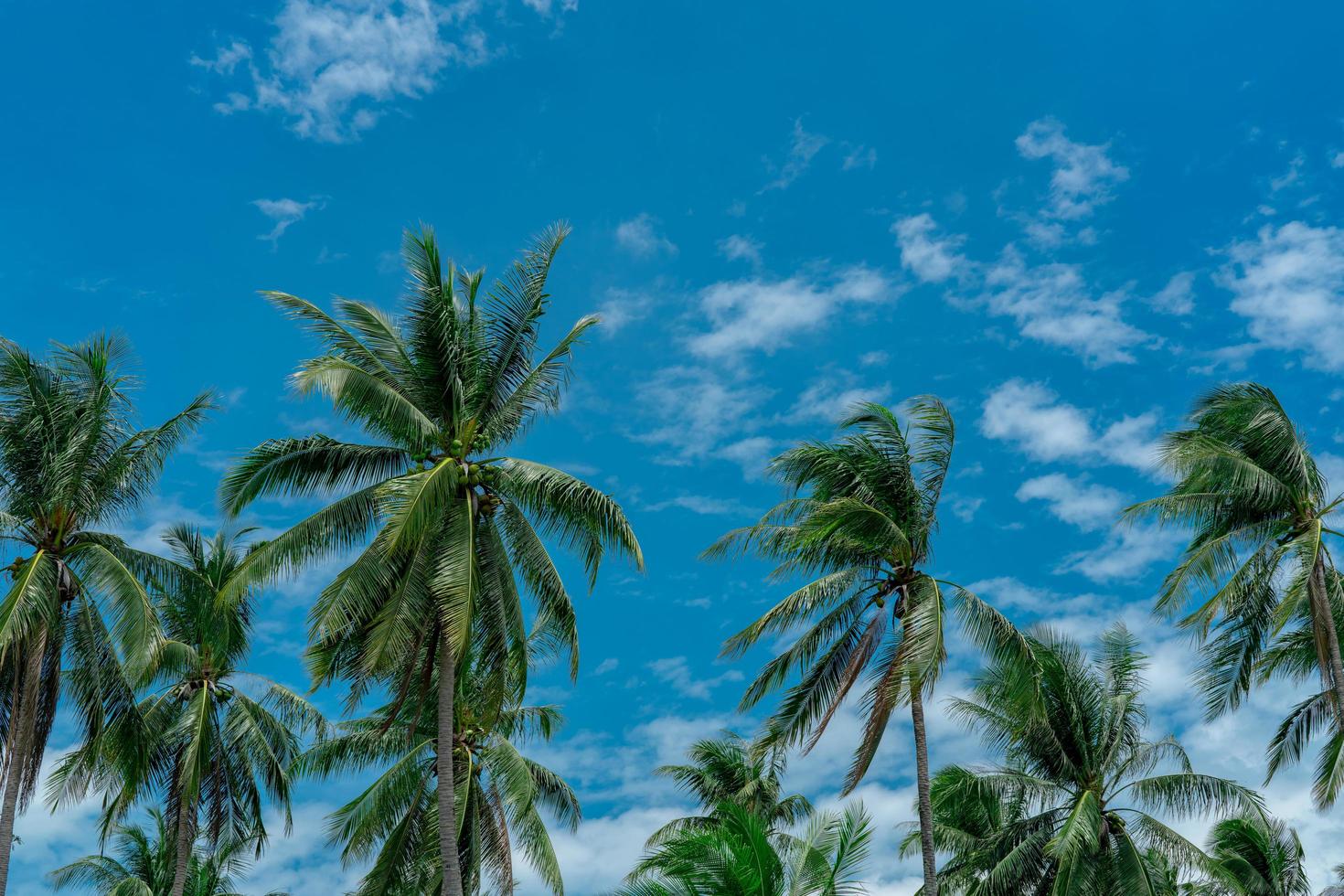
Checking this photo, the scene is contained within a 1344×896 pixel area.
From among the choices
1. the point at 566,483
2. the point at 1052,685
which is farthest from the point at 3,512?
the point at 1052,685

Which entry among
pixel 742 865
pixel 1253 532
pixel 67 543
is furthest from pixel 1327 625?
pixel 67 543

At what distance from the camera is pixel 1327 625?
24875mm

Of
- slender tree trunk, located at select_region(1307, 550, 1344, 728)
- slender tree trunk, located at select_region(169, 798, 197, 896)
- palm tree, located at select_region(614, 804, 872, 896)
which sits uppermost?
slender tree trunk, located at select_region(1307, 550, 1344, 728)

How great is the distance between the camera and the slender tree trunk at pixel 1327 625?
24.7m

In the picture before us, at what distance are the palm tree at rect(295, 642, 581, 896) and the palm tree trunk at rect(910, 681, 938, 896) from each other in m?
7.26

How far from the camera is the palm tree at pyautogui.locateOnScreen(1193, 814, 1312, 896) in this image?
35.8 metres

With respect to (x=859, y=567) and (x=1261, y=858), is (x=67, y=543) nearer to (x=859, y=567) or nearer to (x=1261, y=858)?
(x=859, y=567)

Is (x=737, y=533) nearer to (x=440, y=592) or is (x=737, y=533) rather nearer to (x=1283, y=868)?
(x=440, y=592)

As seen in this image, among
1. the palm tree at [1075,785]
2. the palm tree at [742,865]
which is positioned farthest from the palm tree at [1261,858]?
the palm tree at [742,865]

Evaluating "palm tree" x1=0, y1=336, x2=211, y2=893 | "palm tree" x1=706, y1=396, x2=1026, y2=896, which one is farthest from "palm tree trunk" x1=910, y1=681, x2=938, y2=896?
"palm tree" x1=0, y1=336, x2=211, y2=893

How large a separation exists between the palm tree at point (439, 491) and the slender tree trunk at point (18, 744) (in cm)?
393

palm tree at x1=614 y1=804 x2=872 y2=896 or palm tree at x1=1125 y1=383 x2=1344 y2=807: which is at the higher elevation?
palm tree at x1=1125 y1=383 x2=1344 y2=807

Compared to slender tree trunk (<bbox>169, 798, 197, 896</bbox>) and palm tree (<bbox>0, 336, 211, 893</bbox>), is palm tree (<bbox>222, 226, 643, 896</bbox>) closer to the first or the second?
palm tree (<bbox>0, 336, 211, 893</bbox>)

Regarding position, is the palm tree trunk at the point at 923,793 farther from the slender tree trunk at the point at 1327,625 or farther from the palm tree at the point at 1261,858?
the palm tree at the point at 1261,858
